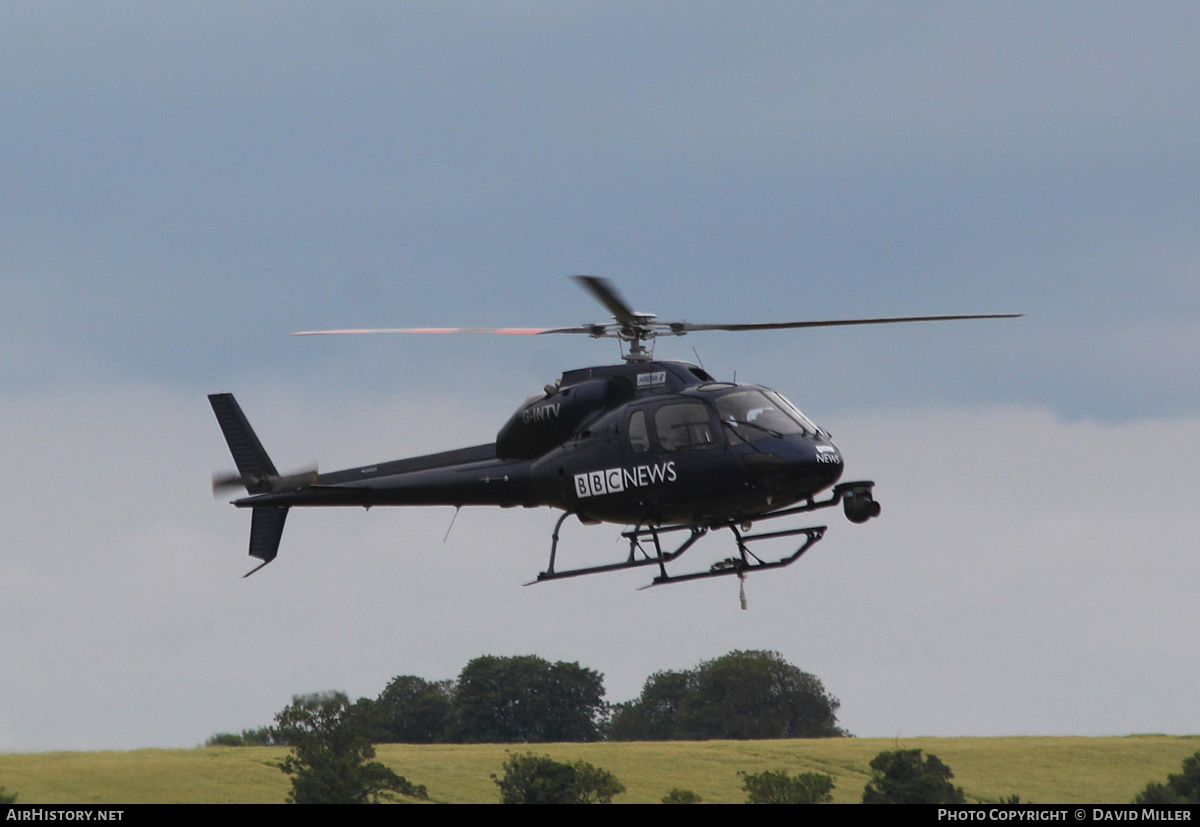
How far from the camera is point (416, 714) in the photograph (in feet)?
430

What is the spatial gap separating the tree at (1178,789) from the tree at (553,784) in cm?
2681

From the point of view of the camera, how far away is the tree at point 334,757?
73250 mm

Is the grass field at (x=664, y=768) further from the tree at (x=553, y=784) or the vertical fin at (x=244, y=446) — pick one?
the vertical fin at (x=244, y=446)

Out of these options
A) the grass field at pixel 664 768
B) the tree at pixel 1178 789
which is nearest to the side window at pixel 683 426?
the grass field at pixel 664 768

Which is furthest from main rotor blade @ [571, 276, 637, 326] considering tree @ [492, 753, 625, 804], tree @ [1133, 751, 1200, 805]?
tree @ [1133, 751, 1200, 805]

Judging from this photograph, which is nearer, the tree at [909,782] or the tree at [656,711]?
the tree at [909,782]

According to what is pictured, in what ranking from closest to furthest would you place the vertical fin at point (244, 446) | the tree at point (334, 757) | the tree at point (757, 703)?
the vertical fin at point (244, 446)
the tree at point (334, 757)
the tree at point (757, 703)

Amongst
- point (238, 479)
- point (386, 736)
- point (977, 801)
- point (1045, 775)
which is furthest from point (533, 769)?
point (386, 736)

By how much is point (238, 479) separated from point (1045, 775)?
6482cm

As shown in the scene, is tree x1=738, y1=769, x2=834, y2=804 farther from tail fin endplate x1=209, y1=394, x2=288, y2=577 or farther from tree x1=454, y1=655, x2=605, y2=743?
tree x1=454, y1=655, x2=605, y2=743

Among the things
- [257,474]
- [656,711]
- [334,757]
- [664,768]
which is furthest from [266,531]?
[656,711]

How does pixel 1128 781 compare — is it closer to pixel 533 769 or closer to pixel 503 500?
pixel 533 769

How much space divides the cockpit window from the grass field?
35836mm

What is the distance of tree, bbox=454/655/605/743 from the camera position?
129 m
